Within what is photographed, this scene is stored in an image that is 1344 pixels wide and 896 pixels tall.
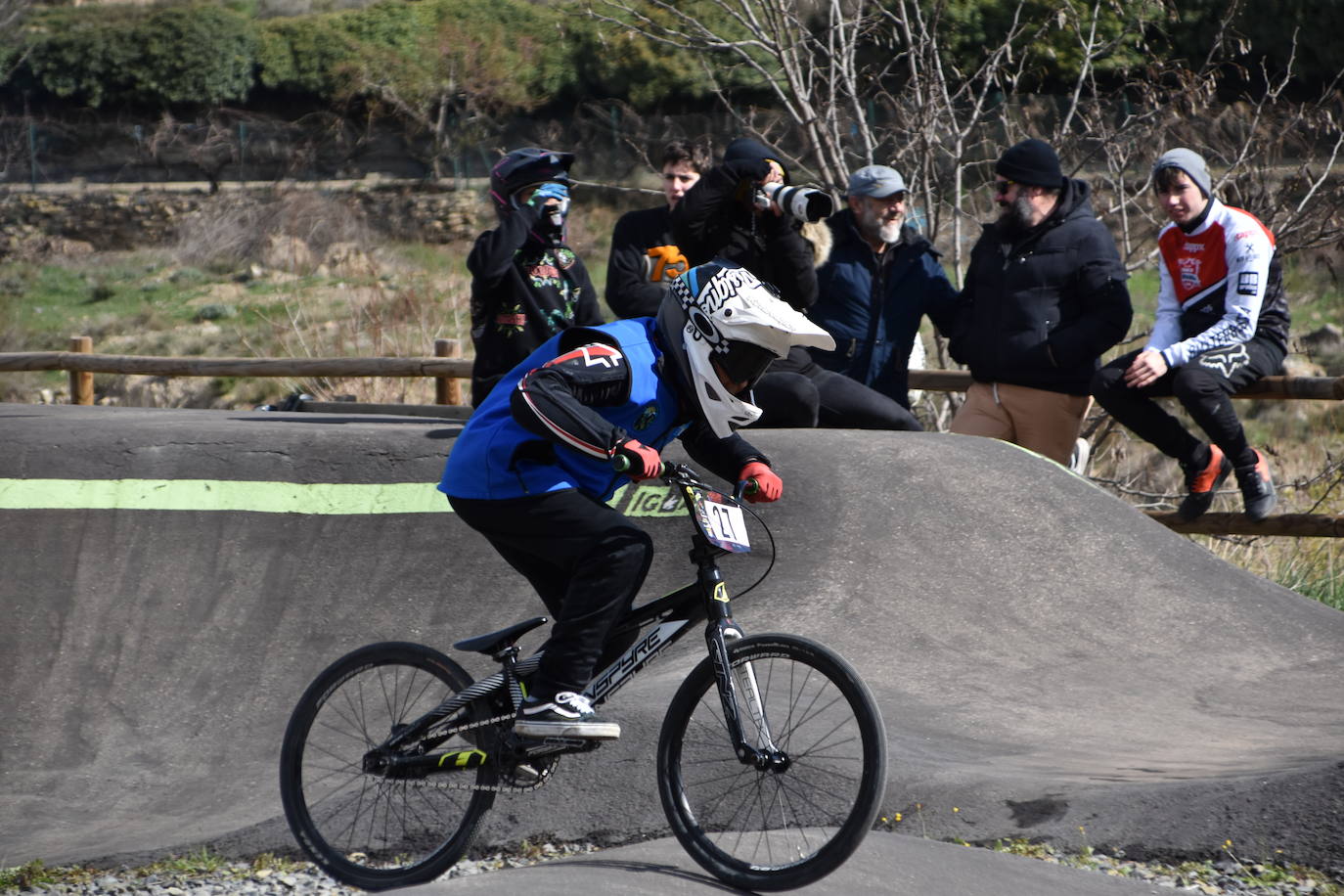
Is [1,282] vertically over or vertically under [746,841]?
under

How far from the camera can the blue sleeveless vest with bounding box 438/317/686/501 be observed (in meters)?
3.87

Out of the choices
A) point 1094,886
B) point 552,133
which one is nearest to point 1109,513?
point 1094,886

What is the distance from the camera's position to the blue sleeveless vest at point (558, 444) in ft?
12.7

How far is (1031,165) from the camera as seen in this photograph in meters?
6.53

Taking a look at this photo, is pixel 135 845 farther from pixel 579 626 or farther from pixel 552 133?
pixel 552 133

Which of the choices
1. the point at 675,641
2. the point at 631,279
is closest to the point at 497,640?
the point at 675,641

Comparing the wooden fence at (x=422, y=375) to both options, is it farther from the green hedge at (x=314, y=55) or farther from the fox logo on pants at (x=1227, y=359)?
the green hedge at (x=314, y=55)

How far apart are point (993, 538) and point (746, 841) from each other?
3151 millimetres

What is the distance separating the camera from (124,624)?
6582mm

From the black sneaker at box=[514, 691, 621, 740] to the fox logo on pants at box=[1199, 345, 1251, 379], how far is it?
12.6 ft

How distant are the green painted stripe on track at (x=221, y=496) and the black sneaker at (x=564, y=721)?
3.22 metres

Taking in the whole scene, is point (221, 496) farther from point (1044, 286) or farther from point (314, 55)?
point (314, 55)

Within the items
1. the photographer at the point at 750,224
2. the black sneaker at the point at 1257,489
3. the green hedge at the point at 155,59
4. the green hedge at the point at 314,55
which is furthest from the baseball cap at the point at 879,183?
the green hedge at the point at 155,59

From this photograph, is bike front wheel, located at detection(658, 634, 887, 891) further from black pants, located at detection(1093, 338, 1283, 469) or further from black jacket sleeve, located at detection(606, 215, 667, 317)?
black pants, located at detection(1093, 338, 1283, 469)
